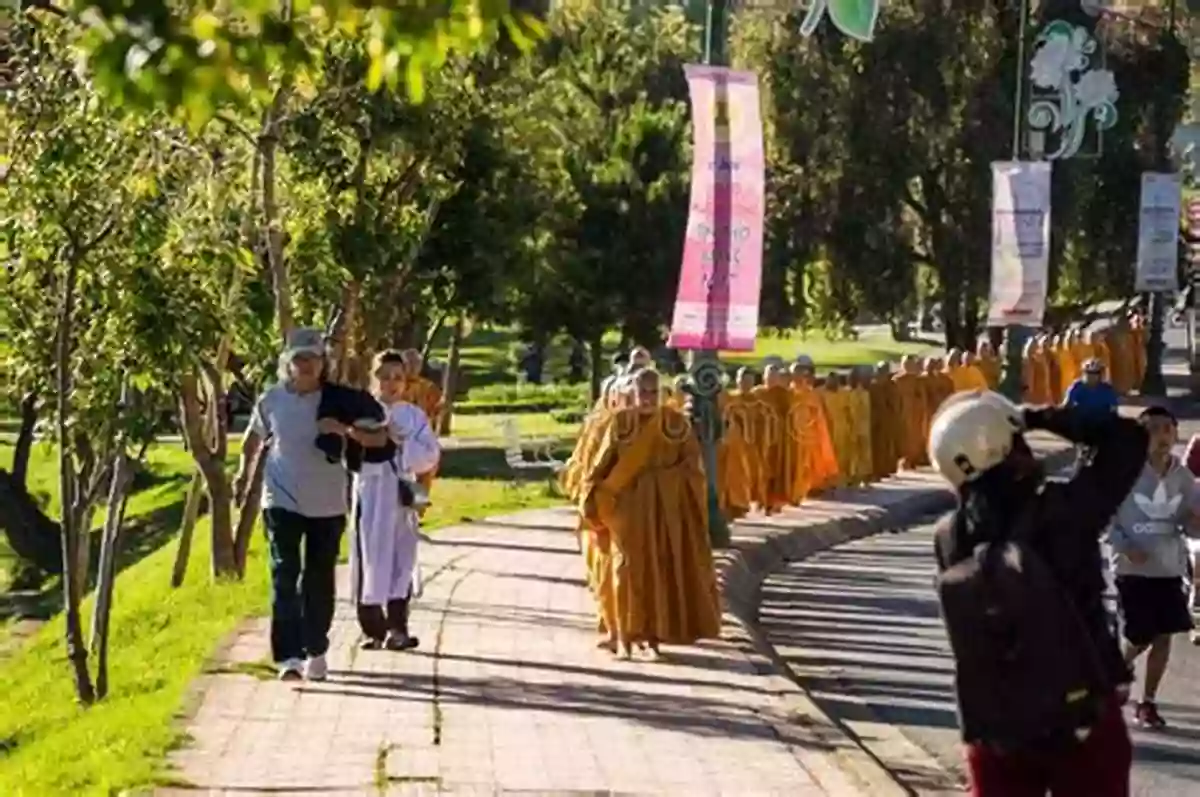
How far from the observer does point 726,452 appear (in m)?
22.5

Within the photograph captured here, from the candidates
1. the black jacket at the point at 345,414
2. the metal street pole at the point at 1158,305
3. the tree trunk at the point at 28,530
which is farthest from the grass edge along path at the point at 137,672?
the metal street pole at the point at 1158,305

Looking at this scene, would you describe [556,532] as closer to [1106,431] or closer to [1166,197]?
[1106,431]

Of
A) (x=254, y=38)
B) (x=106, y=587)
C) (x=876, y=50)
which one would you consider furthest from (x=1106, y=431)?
(x=876, y=50)

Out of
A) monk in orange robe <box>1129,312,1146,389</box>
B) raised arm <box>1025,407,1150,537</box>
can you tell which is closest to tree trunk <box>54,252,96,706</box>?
raised arm <box>1025,407,1150,537</box>

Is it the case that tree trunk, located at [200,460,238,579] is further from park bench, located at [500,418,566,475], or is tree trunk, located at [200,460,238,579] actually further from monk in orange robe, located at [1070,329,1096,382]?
monk in orange robe, located at [1070,329,1096,382]

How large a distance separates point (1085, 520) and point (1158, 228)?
108ft

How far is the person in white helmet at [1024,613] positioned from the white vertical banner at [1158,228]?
32589 mm

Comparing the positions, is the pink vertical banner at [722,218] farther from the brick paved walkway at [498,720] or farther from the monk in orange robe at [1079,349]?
the monk in orange robe at [1079,349]

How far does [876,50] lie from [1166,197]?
6827 mm

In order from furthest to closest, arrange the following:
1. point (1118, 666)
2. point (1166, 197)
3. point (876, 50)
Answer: point (876, 50)
point (1166, 197)
point (1118, 666)

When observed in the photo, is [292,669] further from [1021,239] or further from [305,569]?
[1021,239]

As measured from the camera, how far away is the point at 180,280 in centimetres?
1552

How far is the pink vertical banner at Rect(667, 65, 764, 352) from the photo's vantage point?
1797cm

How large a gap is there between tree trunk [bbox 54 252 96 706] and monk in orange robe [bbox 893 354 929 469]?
479 inches
